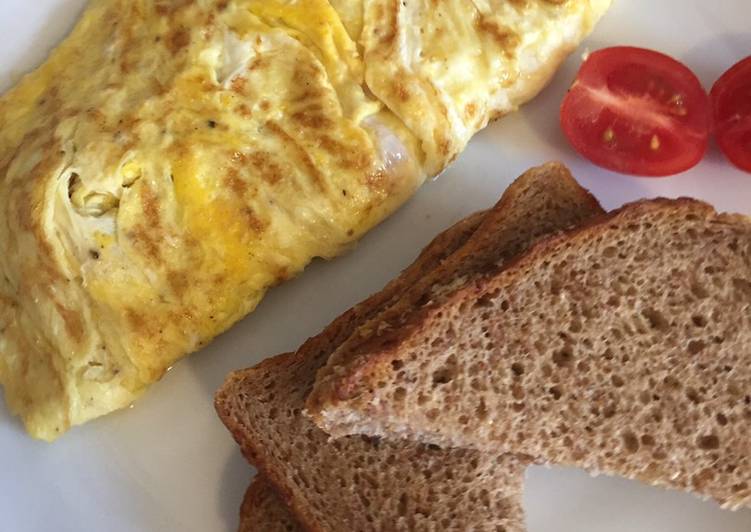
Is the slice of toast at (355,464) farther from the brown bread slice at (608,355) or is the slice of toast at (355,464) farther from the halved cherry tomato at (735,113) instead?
the halved cherry tomato at (735,113)

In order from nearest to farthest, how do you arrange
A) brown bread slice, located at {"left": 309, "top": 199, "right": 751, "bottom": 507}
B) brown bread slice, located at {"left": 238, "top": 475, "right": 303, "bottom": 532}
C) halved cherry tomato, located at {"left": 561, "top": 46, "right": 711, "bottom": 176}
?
brown bread slice, located at {"left": 309, "top": 199, "right": 751, "bottom": 507} → brown bread slice, located at {"left": 238, "top": 475, "right": 303, "bottom": 532} → halved cherry tomato, located at {"left": 561, "top": 46, "right": 711, "bottom": 176}

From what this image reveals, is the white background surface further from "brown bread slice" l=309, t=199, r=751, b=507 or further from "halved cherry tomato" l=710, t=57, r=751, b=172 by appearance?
"brown bread slice" l=309, t=199, r=751, b=507

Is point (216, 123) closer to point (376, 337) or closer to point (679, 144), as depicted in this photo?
point (376, 337)

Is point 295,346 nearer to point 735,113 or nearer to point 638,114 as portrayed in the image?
point 638,114

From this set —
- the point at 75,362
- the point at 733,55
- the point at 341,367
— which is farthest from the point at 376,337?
the point at 733,55

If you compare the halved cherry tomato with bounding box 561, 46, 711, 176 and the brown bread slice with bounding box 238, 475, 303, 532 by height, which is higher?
the halved cherry tomato with bounding box 561, 46, 711, 176

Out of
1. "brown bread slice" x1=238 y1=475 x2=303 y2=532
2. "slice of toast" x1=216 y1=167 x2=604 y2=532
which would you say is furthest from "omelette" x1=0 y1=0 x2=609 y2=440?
"brown bread slice" x1=238 y1=475 x2=303 y2=532
